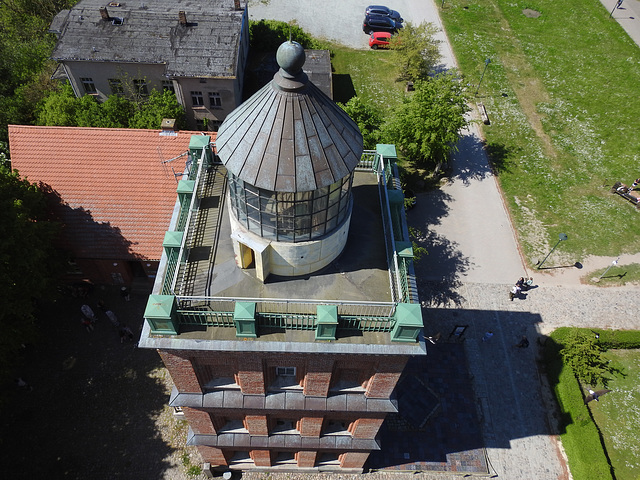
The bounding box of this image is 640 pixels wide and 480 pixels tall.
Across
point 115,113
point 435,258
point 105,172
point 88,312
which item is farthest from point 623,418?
point 115,113

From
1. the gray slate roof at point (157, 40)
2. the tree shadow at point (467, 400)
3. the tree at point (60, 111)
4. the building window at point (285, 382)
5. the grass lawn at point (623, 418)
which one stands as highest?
the gray slate roof at point (157, 40)

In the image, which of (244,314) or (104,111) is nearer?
(244,314)

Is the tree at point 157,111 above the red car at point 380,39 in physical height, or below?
above

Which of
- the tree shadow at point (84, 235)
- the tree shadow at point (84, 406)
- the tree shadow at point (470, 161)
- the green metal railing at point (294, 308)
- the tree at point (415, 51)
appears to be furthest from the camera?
the tree at point (415, 51)

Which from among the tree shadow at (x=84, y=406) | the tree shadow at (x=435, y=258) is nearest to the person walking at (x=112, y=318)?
the tree shadow at (x=84, y=406)

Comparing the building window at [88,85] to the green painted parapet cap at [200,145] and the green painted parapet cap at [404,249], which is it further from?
the green painted parapet cap at [404,249]

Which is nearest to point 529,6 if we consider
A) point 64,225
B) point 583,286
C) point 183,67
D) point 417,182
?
point 417,182

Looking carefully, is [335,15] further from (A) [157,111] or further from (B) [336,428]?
(B) [336,428]
